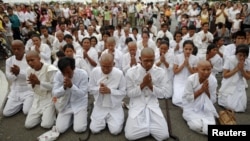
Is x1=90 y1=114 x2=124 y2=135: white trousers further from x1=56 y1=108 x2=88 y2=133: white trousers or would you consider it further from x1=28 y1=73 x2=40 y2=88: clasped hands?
x1=28 y1=73 x2=40 y2=88: clasped hands

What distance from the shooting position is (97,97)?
4758 mm

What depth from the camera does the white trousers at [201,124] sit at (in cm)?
436

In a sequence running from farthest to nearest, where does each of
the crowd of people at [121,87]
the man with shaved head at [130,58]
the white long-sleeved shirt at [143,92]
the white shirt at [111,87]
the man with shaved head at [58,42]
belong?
the man with shaved head at [58,42] < the man with shaved head at [130,58] < the white shirt at [111,87] < the white long-sleeved shirt at [143,92] < the crowd of people at [121,87]

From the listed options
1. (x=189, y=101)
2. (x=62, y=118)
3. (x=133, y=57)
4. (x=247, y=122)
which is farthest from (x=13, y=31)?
(x=247, y=122)

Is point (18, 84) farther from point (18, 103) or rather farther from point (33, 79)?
point (33, 79)

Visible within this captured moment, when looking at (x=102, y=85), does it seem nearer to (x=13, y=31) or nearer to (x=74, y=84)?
(x=74, y=84)

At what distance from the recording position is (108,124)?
4.63 m

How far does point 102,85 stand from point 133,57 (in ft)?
6.98

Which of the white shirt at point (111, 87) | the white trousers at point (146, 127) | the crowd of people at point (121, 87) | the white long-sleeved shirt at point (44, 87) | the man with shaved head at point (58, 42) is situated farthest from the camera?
the man with shaved head at point (58, 42)

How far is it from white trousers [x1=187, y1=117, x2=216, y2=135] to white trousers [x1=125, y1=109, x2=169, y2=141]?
Result: 1.79ft

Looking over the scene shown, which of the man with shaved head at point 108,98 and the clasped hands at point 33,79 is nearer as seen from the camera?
the man with shaved head at point 108,98

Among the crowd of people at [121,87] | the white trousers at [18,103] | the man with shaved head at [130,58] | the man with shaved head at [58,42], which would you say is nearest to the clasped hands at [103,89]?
the crowd of people at [121,87]

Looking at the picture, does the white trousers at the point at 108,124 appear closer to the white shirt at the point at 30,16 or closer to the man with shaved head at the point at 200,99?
the man with shaved head at the point at 200,99

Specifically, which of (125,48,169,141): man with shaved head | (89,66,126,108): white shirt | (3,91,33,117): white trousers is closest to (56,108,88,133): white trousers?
(89,66,126,108): white shirt
